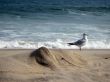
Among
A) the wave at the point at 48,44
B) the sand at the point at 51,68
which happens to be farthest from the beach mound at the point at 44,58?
the wave at the point at 48,44

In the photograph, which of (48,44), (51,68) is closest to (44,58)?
(51,68)

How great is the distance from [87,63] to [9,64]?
5.80 ft

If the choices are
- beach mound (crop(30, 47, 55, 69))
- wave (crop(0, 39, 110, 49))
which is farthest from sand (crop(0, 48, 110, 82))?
wave (crop(0, 39, 110, 49))

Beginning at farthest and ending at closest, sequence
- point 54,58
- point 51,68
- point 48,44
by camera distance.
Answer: point 48,44 → point 54,58 → point 51,68

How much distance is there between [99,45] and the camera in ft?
35.1

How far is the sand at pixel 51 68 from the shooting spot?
4.81m

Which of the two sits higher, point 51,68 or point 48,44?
point 51,68

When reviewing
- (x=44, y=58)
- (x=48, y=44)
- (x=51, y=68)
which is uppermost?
(x=44, y=58)

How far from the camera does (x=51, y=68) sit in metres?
5.36

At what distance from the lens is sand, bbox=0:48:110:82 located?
4812 millimetres

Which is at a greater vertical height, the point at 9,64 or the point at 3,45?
the point at 9,64

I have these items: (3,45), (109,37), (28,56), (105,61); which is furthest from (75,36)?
(28,56)

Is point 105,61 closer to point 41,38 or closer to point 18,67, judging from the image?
point 18,67

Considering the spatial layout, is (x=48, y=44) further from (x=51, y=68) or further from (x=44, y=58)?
(x=51, y=68)
